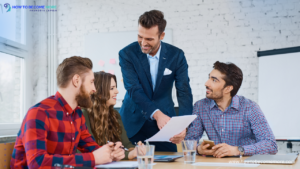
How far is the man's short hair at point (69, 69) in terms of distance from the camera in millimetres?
1354

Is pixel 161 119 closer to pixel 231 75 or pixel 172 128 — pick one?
pixel 172 128

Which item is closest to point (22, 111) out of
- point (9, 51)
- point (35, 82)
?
point (35, 82)

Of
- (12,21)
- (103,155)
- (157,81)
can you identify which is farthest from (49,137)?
(12,21)

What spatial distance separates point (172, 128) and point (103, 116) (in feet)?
1.77

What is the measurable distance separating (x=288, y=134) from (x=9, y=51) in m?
3.53

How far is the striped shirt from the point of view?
1892 mm

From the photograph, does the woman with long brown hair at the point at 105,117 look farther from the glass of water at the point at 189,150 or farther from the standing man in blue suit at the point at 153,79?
the glass of water at the point at 189,150

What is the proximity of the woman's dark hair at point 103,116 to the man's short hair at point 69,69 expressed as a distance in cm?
57

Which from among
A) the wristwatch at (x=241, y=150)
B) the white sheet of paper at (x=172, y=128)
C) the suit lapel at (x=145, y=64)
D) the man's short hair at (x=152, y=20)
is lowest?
the wristwatch at (x=241, y=150)

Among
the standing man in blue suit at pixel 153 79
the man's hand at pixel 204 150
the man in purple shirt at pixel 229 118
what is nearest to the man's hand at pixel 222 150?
the man's hand at pixel 204 150

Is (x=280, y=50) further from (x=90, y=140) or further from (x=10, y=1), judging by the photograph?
(x=10, y=1)

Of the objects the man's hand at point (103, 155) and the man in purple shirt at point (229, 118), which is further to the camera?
the man in purple shirt at point (229, 118)

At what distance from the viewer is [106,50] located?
14.2 feet

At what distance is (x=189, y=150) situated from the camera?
1369 millimetres
